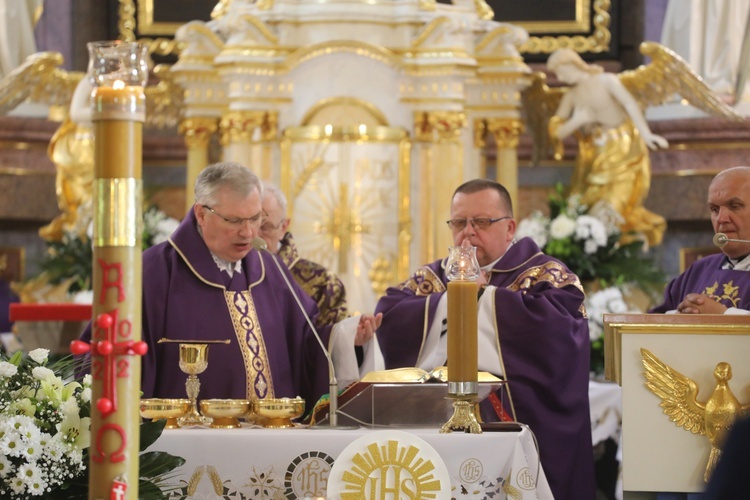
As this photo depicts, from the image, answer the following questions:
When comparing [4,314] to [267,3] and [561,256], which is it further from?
[561,256]

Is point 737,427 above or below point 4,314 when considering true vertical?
above

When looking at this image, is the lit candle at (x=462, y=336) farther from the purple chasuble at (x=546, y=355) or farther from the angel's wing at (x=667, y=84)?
the angel's wing at (x=667, y=84)

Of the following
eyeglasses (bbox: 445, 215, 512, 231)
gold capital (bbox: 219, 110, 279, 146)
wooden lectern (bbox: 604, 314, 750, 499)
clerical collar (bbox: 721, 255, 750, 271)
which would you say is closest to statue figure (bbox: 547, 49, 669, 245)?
gold capital (bbox: 219, 110, 279, 146)

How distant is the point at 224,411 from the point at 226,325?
1.13m

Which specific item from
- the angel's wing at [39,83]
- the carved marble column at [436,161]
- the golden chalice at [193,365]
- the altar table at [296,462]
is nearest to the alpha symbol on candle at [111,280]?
the altar table at [296,462]

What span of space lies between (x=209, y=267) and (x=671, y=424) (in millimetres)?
1838

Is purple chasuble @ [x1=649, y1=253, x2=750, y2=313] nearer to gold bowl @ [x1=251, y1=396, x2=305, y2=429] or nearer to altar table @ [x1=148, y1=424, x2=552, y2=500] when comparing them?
altar table @ [x1=148, y1=424, x2=552, y2=500]

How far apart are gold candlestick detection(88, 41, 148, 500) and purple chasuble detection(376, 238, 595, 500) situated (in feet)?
9.87

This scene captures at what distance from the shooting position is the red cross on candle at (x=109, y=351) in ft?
8.39

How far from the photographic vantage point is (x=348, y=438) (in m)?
3.94

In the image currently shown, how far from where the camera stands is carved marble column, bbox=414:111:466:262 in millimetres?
9586

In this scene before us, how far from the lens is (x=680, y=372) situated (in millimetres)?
4391

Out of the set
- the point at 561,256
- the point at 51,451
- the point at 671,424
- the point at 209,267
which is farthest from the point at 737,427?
the point at 561,256

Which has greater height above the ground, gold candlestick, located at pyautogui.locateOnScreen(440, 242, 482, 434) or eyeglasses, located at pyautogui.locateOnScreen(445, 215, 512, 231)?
eyeglasses, located at pyautogui.locateOnScreen(445, 215, 512, 231)
